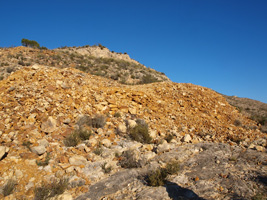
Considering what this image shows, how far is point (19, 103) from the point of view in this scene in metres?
6.41

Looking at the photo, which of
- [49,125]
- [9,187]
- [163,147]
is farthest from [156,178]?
[49,125]

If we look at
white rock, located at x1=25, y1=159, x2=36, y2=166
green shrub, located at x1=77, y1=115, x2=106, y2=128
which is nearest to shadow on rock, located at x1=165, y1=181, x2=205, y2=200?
green shrub, located at x1=77, y1=115, x2=106, y2=128

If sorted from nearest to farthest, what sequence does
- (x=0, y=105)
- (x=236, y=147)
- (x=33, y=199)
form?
(x=33, y=199) < (x=236, y=147) < (x=0, y=105)

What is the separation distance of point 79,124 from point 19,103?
248cm

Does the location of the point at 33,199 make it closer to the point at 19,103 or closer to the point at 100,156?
the point at 100,156

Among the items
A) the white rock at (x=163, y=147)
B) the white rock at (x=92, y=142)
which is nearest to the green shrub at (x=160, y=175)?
the white rock at (x=163, y=147)

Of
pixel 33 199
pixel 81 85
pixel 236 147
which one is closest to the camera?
→ pixel 33 199

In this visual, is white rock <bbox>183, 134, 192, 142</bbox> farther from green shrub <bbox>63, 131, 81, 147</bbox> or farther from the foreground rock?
green shrub <bbox>63, 131, 81, 147</bbox>

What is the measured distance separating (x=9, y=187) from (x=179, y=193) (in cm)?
366

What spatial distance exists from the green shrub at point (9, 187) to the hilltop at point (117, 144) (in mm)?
19

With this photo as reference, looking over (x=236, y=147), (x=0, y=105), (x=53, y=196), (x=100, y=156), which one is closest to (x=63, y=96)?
(x=0, y=105)

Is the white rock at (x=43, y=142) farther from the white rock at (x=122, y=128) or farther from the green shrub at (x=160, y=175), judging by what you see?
the green shrub at (x=160, y=175)

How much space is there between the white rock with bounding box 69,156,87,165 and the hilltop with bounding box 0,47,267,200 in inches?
1.0

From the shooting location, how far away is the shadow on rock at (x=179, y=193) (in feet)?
11.7
